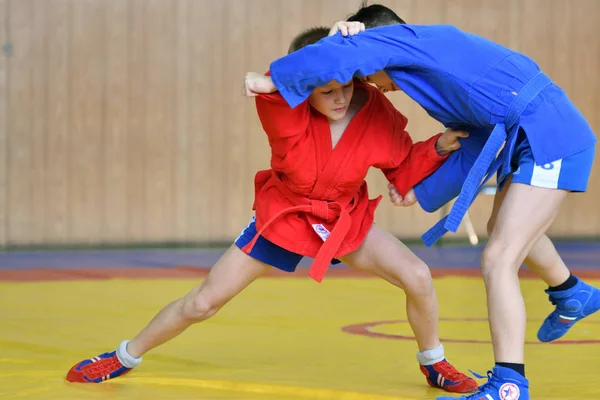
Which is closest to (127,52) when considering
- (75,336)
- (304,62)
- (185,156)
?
(185,156)

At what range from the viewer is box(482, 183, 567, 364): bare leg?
2609 mm

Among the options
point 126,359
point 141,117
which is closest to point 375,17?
point 126,359

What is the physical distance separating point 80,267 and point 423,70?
4538 mm

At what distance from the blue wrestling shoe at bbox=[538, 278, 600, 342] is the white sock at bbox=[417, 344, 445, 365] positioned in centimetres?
36

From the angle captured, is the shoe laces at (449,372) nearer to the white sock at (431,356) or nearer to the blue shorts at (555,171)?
the white sock at (431,356)

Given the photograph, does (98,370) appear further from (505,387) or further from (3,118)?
(3,118)

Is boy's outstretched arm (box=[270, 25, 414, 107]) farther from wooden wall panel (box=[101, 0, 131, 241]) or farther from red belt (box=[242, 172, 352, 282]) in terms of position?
wooden wall panel (box=[101, 0, 131, 241])

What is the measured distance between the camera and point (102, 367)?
3.22m

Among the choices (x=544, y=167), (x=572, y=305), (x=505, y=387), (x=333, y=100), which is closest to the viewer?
(x=505, y=387)

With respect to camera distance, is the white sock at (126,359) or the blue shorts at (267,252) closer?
the blue shorts at (267,252)

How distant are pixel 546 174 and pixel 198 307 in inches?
45.7

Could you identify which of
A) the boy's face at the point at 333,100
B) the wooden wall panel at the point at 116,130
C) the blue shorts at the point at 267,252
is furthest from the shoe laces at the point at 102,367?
the wooden wall panel at the point at 116,130

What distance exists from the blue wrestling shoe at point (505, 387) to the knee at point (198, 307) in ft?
2.97

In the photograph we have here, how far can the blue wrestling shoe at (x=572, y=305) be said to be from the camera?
310 centimetres
